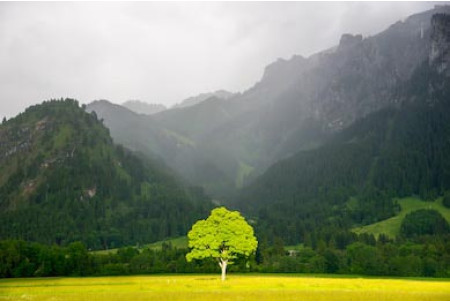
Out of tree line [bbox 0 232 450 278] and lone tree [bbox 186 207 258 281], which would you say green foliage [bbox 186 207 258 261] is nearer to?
lone tree [bbox 186 207 258 281]

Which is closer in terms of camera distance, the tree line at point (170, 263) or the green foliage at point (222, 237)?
the green foliage at point (222, 237)

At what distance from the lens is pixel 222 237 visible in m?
105

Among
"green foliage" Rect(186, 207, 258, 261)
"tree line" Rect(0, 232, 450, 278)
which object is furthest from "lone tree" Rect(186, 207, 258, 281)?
"tree line" Rect(0, 232, 450, 278)

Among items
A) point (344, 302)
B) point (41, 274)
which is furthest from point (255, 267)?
point (344, 302)

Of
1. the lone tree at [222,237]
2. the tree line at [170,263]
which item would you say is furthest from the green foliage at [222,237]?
the tree line at [170,263]

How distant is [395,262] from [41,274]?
118 m

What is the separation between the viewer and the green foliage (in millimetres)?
104812

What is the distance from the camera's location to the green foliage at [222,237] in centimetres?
10481

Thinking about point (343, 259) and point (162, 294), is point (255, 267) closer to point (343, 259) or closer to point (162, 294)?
point (343, 259)

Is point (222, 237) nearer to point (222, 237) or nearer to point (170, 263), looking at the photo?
point (222, 237)

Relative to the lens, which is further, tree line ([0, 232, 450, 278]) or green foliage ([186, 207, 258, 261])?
tree line ([0, 232, 450, 278])

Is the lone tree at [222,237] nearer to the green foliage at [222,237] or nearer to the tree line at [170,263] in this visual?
the green foliage at [222,237]

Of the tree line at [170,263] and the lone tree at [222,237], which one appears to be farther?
the tree line at [170,263]

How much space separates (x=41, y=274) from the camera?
484ft
